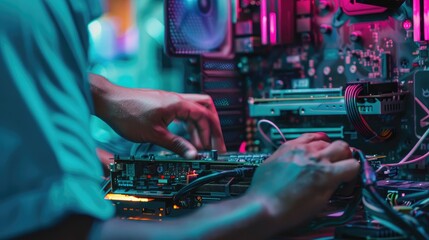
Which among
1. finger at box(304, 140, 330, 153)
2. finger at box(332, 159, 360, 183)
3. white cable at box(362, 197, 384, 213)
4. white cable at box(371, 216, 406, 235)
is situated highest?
finger at box(304, 140, 330, 153)

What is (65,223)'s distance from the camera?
842 millimetres

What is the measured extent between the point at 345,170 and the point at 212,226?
0.32 m

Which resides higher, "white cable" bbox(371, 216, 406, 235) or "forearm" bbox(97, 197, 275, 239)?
"forearm" bbox(97, 197, 275, 239)

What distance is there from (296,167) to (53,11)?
48 cm

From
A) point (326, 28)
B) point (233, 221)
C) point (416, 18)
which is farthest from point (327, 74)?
point (233, 221)

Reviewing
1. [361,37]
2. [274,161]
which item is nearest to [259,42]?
[361,37]

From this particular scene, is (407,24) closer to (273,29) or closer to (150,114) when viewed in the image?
(273,29)

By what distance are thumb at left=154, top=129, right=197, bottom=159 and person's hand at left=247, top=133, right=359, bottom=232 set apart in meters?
0.31

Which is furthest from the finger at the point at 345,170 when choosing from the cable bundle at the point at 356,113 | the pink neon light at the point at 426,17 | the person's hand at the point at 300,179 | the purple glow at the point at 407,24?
the purple glow at the point at 407,24

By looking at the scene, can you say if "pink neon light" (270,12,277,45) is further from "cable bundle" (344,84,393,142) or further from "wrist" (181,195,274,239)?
"wrist" (181,195,274,239)

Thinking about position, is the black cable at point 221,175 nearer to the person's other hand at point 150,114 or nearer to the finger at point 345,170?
the person's other hand at point 150,114

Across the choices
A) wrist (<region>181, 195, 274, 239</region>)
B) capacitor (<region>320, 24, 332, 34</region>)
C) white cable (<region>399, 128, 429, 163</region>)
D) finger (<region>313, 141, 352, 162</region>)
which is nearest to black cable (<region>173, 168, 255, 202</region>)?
finger (<region>313, 141, 352, 162</region>)

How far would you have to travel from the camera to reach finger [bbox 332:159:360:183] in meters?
1.12

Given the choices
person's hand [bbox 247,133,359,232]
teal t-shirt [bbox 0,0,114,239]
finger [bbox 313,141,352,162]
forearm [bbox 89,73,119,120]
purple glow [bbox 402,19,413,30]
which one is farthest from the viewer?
purple glow [bbox 402,19,413,30]
